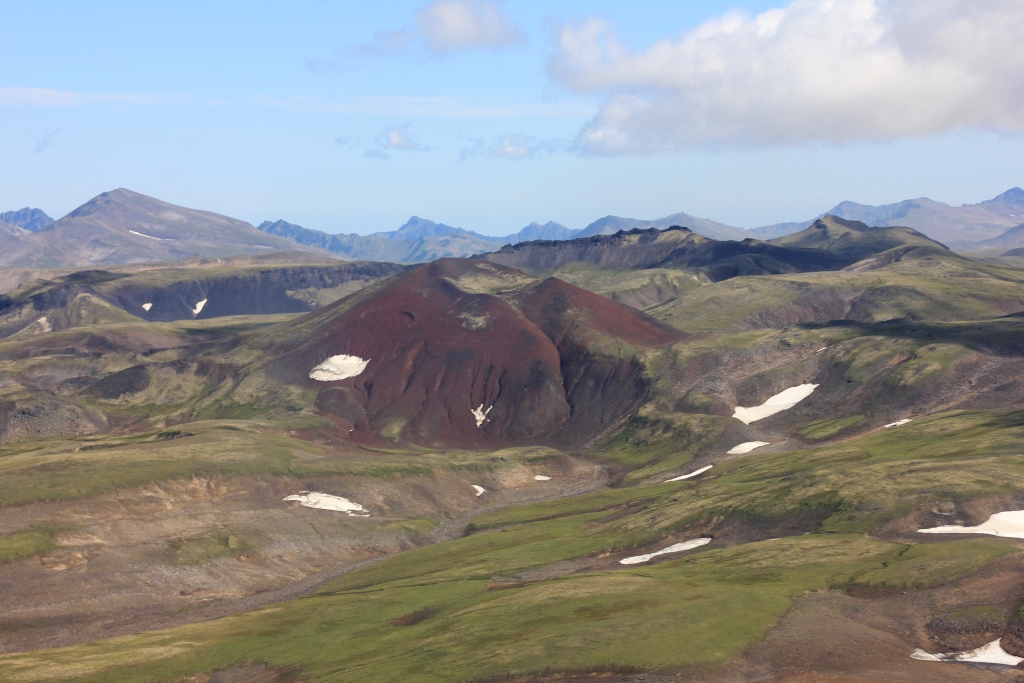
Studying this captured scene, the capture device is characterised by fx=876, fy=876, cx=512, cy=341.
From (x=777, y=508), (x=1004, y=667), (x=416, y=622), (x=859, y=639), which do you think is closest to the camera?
(x=1004, y=667)

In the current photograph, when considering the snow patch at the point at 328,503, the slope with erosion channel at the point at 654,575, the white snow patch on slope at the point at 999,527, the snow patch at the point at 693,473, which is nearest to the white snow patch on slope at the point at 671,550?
the slope with erosion channel at the point at 654,575

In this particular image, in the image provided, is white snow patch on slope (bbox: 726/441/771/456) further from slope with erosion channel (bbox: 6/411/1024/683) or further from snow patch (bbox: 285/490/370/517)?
snow patch (bbox: 285/490/370/517)

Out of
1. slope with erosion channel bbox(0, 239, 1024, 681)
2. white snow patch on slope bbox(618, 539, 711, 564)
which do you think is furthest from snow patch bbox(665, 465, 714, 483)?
white snow patch on slope bbox(618, 539, 711, 564)

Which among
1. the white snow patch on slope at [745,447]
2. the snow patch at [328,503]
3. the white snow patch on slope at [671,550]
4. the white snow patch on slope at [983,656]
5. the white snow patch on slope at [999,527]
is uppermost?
the white snow patch on slope at [999,527]

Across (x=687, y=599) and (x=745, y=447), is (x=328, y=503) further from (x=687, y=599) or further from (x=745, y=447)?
(x=687, y=599)

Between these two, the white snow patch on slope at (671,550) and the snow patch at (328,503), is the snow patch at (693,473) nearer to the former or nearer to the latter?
the white snow patch on slope at (671,550)

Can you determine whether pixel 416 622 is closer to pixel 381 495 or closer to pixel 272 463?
pixel 381 495

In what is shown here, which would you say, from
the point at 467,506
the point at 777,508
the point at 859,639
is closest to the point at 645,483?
the point at 467,506

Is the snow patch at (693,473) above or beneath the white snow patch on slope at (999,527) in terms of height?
beneath
